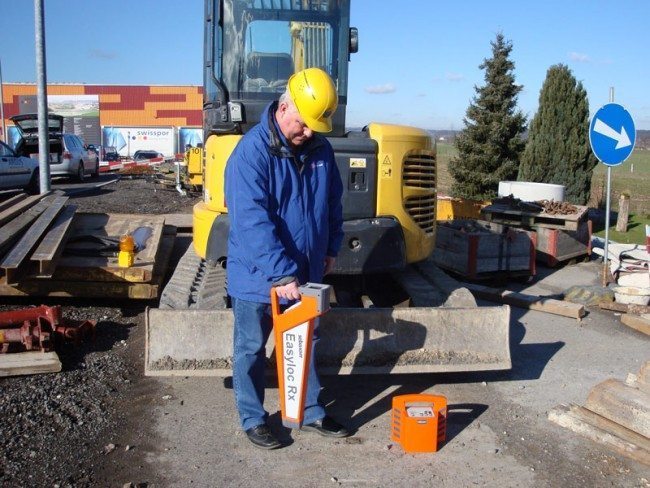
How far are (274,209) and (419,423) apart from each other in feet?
5.15

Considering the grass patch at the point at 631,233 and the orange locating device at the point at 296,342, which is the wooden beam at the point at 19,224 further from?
the grass patch at the point at 631,233

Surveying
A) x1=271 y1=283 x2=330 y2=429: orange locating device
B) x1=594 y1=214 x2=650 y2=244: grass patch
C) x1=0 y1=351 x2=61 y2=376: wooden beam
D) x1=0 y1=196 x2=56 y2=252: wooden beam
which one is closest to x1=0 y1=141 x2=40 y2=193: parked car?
x1=0 y1=196 x2=56 y2=252: wooden beam

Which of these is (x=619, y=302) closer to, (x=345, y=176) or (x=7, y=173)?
(x=345, y=176)

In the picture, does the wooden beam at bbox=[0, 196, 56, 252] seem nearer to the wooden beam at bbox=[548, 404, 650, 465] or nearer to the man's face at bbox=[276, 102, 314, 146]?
the man's face at bbox=[276, 102, 314, 146]

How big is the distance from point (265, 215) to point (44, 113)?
9365 mm

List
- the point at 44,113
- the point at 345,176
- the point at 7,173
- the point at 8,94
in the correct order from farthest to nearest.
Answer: the point at 8,94 → the point at 7,173 → the point at 44,113 → the point at 345,176

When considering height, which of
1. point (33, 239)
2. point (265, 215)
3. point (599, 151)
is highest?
point (599, 151)

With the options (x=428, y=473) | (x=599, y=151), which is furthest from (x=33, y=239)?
(x=599, y=151)

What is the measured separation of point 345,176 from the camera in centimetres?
531

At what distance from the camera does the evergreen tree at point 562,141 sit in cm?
1783

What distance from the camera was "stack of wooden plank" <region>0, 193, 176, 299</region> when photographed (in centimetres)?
620

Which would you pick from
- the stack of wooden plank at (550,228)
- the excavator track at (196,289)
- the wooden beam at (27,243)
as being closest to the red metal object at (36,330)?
the wooden beam at (27,243)

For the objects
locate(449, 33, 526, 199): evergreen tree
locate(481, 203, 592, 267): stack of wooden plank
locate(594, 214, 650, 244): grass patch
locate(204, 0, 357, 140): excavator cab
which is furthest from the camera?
locate(449, 33, 526, 199): evergreen tree

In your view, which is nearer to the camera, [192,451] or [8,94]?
[192,451]
